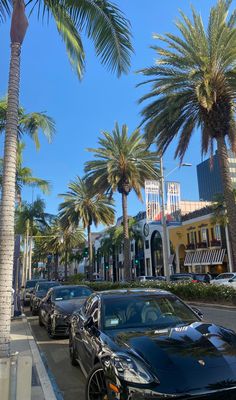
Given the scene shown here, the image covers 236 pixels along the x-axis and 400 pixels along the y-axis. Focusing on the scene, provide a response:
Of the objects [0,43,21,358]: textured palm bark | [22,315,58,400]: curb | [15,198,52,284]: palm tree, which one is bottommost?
[22,315,58,400]: curb

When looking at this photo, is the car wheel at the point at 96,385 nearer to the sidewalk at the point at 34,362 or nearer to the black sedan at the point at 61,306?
the sidewalk at the point at 34,362

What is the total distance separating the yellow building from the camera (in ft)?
154

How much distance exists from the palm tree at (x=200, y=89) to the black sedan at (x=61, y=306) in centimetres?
893

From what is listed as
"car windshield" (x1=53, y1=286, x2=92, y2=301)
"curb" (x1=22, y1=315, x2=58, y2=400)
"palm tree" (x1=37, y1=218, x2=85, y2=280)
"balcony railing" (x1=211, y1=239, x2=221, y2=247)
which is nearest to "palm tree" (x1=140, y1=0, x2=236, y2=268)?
"car windshield" (x1=53, y1=286, x2=92, y2=301)

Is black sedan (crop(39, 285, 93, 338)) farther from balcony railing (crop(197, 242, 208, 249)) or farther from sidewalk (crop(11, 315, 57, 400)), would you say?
balcony railing (crop(197, 242, 208, 249))

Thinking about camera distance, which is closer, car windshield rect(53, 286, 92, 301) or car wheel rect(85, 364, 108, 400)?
car wheel rect(85, 364, 108, 400)

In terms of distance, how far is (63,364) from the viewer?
8.57 metres

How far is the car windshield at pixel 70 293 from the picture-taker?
13.0 meters

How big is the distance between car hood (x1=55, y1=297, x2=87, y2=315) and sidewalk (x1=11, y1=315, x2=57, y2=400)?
1.11 m

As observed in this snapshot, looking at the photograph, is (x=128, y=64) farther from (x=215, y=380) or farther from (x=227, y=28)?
(x=227, y=28)

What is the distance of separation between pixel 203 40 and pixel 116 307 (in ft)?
58.2

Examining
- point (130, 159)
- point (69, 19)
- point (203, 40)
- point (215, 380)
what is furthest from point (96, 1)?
point (130, 159)

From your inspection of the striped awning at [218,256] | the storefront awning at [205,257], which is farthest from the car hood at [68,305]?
the storefront awning at [205,257]

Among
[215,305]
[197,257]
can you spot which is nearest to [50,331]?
[215,305]
